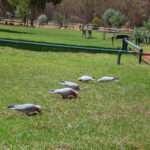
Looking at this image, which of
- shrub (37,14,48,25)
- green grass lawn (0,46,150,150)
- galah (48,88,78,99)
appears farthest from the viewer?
shrub (37,14,48,25)

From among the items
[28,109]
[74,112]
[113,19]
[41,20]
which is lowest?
[41,20]

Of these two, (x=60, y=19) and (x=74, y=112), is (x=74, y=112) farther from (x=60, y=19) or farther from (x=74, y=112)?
(x=60, y=19)

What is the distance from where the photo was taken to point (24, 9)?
144 feet

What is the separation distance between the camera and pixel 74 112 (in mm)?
6785

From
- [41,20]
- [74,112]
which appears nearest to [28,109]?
[74,112]

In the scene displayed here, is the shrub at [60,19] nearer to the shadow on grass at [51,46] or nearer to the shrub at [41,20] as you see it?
the shrub at [41,20]

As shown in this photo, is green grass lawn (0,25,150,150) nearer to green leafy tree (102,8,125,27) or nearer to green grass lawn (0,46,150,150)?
green grass lawn (0,46,150,150)

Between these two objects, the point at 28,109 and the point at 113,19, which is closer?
the point at 28,109

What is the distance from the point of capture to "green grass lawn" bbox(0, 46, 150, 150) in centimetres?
537

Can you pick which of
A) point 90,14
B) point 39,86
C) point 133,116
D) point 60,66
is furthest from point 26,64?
point 90,14

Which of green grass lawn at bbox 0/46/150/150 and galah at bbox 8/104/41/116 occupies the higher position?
galah at bbox 8/104/41/116

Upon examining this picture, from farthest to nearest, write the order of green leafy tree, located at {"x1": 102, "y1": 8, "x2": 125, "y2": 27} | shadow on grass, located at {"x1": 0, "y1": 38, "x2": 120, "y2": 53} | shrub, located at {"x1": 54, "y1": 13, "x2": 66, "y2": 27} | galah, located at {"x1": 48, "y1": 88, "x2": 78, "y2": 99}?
shrub, located at {"x1": 54, "y1": 13, "x2": 66, "y2": 27}, green leafy tree, located at {"x1": 102, "y1": 8, "x2": 125, "y2": 27}, shadow on grass, located at {"x1": 0, "y1": 38, "x2": 120, "y2": 53}, galah, located at {"x1": 48, "y1": 88, "x2": 78, "y2": 99}

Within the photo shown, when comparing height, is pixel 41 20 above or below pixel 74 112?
below

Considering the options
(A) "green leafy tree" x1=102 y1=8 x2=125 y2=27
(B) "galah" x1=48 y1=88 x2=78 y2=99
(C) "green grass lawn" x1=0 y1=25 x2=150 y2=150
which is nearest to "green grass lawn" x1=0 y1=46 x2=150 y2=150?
(C) "green grass lawn" x1=0 y1=25 x2=150 y2=150
